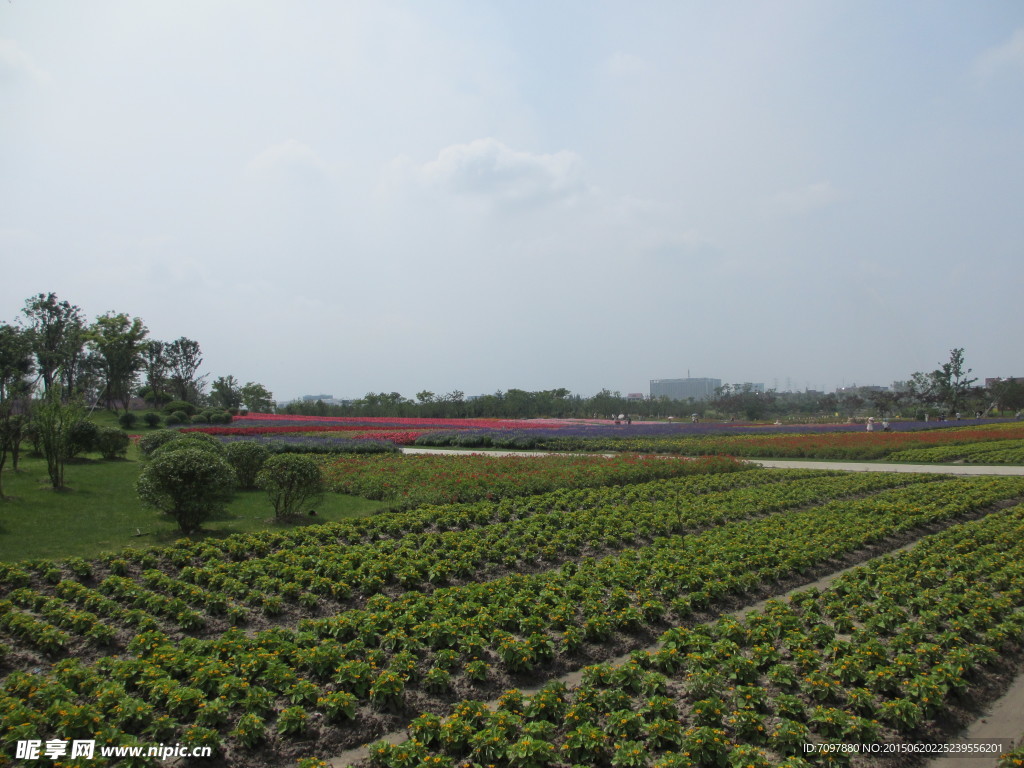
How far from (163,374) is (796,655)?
54.9m

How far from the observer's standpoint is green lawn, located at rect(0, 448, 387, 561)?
8734 millimetres

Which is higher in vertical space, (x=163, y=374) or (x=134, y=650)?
(x=163, y=374)

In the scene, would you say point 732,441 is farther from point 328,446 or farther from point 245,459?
point 245,459

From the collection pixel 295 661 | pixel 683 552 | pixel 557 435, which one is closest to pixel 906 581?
pixel 683 552

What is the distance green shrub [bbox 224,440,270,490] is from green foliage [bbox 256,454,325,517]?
3.11 meters

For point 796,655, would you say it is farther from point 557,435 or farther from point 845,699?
point 557,435

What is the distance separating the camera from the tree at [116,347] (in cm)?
3797

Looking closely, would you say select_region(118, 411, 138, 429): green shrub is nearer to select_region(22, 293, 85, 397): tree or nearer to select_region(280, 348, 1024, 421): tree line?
select_region(22, 293, 85, 397): tree

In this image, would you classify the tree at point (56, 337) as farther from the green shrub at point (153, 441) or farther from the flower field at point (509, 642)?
the flower field at point (509, 642)

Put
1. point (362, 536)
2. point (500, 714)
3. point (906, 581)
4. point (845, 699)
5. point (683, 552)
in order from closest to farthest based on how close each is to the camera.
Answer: point (500, 714)
point (845, 699)
point (906, 581)
point (683, 552)
point (362, 536)

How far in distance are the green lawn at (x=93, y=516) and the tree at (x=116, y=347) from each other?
28259 mm

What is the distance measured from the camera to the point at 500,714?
4246 mm

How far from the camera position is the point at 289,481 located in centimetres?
1053

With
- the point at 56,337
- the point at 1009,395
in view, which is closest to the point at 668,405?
the point at 1009,395
